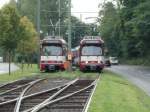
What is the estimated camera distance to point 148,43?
80.2 metres

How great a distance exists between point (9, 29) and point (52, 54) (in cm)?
916

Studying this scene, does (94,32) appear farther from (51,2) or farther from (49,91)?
(49,91)

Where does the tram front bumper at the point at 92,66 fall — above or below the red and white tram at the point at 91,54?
below

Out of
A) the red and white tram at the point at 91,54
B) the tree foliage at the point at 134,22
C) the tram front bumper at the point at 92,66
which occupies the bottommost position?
the tram front bumper at the point at 92,66

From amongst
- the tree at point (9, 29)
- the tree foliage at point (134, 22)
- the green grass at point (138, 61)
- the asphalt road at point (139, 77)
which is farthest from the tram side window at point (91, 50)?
the green grass at point (138, 61)

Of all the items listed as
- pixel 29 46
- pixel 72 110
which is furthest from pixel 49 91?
pixel 29 46

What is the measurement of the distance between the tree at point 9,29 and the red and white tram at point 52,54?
25.5 ft

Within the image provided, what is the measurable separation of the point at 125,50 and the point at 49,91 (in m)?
80.0

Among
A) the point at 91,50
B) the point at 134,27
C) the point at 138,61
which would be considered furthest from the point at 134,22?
the point at 138,61

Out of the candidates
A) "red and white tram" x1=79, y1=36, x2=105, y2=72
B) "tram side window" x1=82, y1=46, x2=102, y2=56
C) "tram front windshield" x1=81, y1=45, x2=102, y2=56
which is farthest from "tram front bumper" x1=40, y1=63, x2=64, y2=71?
"tram side window" x1=82, y1=46, x2=102, y2=56

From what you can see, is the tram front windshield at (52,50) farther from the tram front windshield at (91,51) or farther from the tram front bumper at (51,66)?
the tram front windshield at (91,51)

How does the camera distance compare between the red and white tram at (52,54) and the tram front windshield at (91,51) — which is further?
the red and white tram at (52,54)

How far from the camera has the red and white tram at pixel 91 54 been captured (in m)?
51.8

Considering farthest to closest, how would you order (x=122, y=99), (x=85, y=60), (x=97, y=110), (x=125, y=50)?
1. (x=125, y=50)
2. (x=85, y=60)
3. (x=122, y=99)
4. (x=97, y=110)
